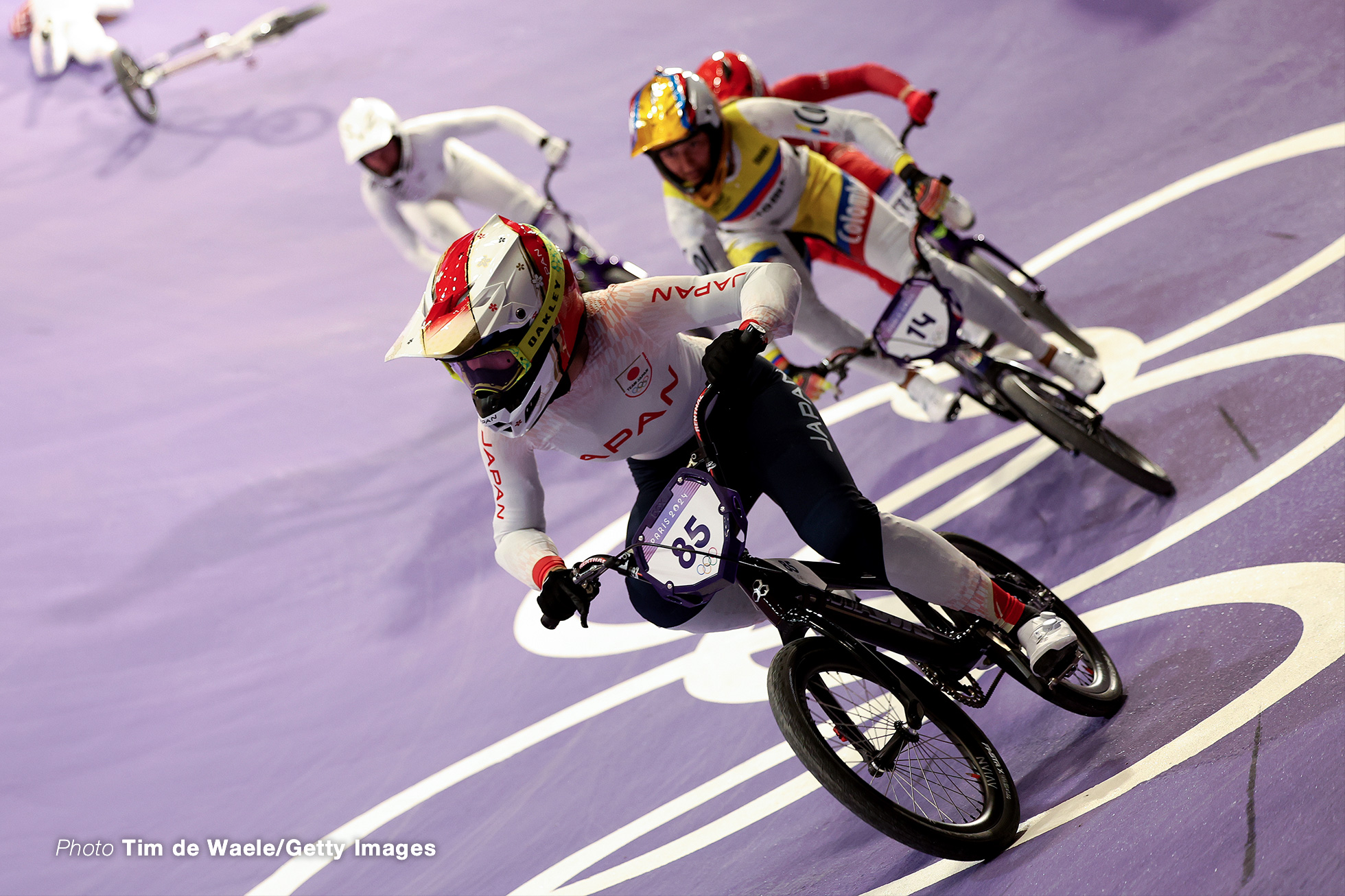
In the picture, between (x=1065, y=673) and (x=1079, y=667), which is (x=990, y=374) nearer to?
(x=1079, y=667)

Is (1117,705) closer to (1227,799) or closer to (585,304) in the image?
(1227,799)

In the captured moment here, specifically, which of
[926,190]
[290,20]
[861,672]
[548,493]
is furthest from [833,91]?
[290,20]

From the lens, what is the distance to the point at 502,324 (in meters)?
2.50

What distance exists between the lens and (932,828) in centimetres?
246

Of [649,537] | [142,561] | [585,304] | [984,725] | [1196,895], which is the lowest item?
[142,561]

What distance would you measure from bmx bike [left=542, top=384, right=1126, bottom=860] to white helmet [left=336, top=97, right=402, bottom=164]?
163 inches

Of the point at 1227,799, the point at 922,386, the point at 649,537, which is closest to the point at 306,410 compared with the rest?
the point at 922,386

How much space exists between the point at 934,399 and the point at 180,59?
30.4 feet

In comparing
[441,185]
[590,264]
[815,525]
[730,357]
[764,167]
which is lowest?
[590,264]

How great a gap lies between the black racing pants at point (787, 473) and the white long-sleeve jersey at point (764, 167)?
164 cm

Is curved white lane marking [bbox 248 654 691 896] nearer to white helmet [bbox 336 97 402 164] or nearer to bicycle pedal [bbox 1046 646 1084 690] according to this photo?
bicycle pedal [bbox 1046 646 1084 690]

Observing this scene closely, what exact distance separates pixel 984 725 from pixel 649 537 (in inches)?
61.1

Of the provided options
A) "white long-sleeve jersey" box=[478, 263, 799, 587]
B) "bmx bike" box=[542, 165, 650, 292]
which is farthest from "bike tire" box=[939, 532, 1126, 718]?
"bmx bike" box=[542, 165, 650, 292]

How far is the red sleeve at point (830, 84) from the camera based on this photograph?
17.7 ft
